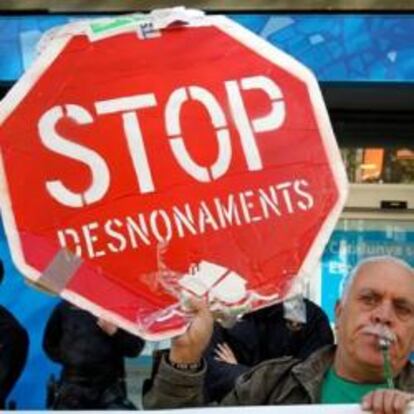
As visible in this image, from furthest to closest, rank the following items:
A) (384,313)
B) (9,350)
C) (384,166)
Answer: (384,166) → (9,350) → (384,313)

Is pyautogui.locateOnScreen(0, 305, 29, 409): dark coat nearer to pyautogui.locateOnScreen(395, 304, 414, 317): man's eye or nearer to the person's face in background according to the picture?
the person's face in background

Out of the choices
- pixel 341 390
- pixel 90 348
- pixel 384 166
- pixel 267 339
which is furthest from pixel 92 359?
pixel 384 166

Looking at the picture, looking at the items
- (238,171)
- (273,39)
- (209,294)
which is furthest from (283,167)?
(273,39)

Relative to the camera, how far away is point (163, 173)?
5.84 feet

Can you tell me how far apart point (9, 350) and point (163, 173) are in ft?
6.43

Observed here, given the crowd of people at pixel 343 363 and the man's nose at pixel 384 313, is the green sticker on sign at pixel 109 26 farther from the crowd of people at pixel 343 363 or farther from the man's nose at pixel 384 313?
the man's nose at pixel 384 313

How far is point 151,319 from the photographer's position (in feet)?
5.71

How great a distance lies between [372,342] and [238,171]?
0.48m

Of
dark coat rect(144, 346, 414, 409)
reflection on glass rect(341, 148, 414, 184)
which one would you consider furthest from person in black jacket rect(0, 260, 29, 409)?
reflection on glass rect(341, 148, 414, 184)

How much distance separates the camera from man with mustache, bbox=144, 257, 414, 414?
6.19ft

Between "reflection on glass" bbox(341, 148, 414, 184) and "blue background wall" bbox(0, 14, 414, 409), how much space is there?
523 millimetres

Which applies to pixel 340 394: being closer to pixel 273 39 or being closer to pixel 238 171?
pixel 238 171

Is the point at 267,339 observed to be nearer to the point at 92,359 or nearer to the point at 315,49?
the point at 92,359

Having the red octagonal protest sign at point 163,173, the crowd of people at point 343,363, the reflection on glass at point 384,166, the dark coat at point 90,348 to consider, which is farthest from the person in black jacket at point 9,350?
the reflection on glass at point 384,166
